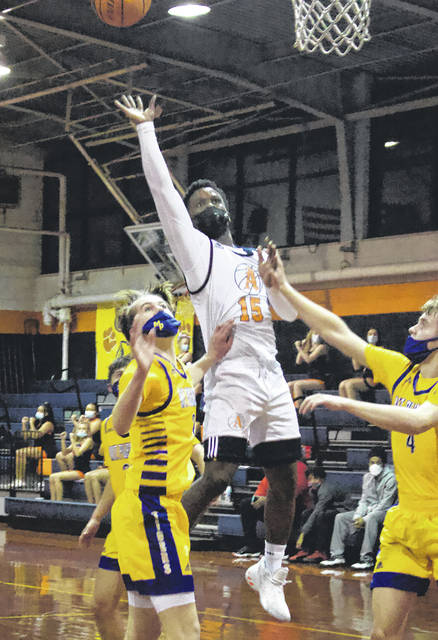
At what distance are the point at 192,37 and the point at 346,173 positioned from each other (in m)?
3.64

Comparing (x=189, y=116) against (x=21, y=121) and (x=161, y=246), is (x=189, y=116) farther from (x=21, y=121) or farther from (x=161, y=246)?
(x=21, y=121)

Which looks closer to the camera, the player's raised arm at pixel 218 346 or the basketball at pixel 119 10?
the player's raised arm at pixel 218 346

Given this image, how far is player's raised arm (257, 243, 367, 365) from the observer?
4.04 metres

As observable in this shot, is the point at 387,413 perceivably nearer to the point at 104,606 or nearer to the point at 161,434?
the point at 161,434

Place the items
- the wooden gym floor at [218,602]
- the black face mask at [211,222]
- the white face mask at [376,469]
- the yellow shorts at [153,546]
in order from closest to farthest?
the yellow shorts at [153,546], the black face mask at [211,222], the wooden gym floor at [218,602], the white face mask at [376,469]

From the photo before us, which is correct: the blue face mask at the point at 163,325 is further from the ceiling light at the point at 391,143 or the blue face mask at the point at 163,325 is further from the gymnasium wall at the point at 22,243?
the gymnasium wall at the point at 22,243

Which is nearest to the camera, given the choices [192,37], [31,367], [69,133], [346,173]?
[192,37]

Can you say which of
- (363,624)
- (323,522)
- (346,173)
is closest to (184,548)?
(363,624)

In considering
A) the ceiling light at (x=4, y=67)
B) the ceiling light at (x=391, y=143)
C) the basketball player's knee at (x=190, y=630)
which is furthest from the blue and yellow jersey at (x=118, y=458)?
the ceiling light at (x=391, y=143)

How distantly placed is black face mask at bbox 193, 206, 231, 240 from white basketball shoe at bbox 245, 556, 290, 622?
1621 mm

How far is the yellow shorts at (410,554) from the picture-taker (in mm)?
4219

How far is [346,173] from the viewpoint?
16.2 meters

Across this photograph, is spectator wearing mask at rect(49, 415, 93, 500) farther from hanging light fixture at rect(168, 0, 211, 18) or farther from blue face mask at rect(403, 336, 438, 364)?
blue face mask at rect(403, 336, 438, 364)

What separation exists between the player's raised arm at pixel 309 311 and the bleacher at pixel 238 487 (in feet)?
24.7
